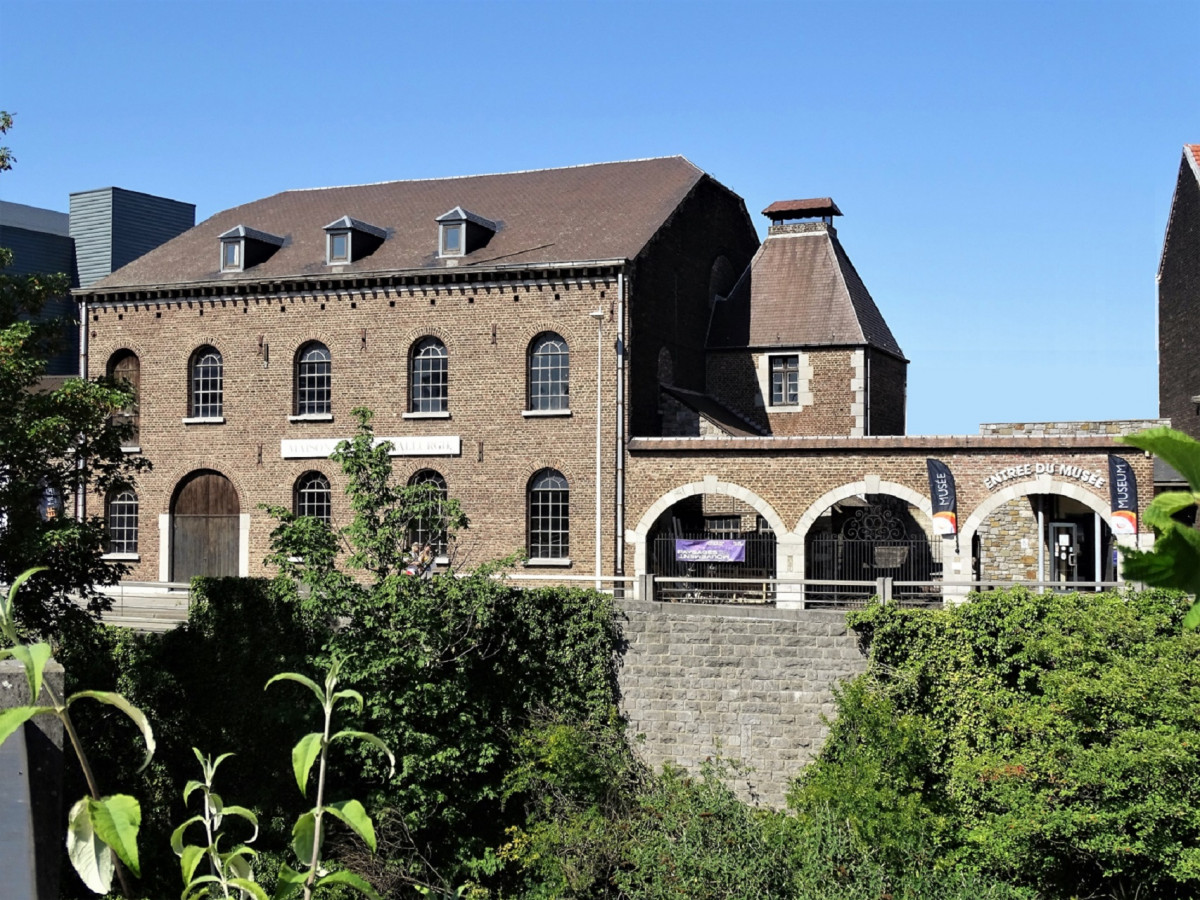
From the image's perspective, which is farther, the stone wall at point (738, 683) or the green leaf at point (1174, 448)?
the stone wall at point (738, 683)

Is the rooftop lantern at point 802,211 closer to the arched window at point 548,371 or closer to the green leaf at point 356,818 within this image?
the arched window at point 548,371

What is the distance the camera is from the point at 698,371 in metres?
32.5

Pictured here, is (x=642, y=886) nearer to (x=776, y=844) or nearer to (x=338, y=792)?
(x=776, y=844)

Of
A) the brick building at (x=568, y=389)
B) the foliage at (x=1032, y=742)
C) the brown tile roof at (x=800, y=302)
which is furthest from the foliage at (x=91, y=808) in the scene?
the brown tile roof at (x=800, y=302)

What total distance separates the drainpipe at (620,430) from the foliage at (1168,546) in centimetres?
2620

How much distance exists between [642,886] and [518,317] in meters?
14.8

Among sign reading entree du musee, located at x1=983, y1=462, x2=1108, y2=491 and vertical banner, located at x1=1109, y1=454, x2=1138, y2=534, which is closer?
vertical banner, located at x1=1109, y1=454, x2=1138, y2=534

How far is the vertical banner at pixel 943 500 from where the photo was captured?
2545 centimetres

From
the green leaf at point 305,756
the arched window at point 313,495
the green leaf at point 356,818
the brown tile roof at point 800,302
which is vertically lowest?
the green leaf at point 356,818

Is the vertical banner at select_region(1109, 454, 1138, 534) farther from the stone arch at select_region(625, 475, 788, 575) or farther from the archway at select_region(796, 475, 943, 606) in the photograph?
the stone arch at select_region(625, 475, 788, 575)

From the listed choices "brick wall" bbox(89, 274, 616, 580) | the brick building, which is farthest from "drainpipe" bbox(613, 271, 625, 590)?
"brick wall" bbox(89, 274, 616, 580)

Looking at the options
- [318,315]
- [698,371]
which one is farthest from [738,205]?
[318,315]

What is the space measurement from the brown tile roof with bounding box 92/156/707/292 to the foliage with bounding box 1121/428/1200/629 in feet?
88.1

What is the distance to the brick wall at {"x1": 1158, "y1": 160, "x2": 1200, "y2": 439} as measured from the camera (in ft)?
101
